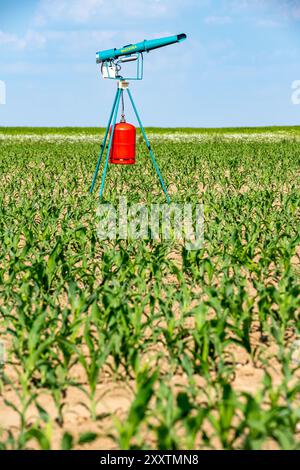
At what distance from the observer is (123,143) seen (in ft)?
31.8

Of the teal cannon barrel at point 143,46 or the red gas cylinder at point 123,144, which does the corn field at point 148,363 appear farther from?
the teal cannon barrel at point 143,46

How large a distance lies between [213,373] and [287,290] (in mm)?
1206

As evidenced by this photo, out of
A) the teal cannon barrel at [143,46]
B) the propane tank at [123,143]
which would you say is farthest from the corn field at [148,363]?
the teal cannon barrel at [143,46]

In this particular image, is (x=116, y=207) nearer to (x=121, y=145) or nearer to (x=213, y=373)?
(x=121, y=145)

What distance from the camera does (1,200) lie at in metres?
11.4

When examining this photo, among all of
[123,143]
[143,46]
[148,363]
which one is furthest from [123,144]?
[148,363]

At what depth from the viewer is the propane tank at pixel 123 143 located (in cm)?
970

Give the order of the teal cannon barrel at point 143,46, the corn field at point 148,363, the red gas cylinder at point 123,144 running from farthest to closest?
the red gas cylinder at point 123,144, the teal cannon barrel at point 143,46, the corn field at point 148,363

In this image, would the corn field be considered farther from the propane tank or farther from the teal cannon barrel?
the teal cannon barrel

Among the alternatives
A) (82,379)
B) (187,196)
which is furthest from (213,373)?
(187,196)

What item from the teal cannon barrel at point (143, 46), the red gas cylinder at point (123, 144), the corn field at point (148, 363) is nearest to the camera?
the corn field at point (148, 363)

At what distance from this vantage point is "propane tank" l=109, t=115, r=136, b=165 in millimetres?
9695

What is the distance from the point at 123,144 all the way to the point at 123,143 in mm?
17
